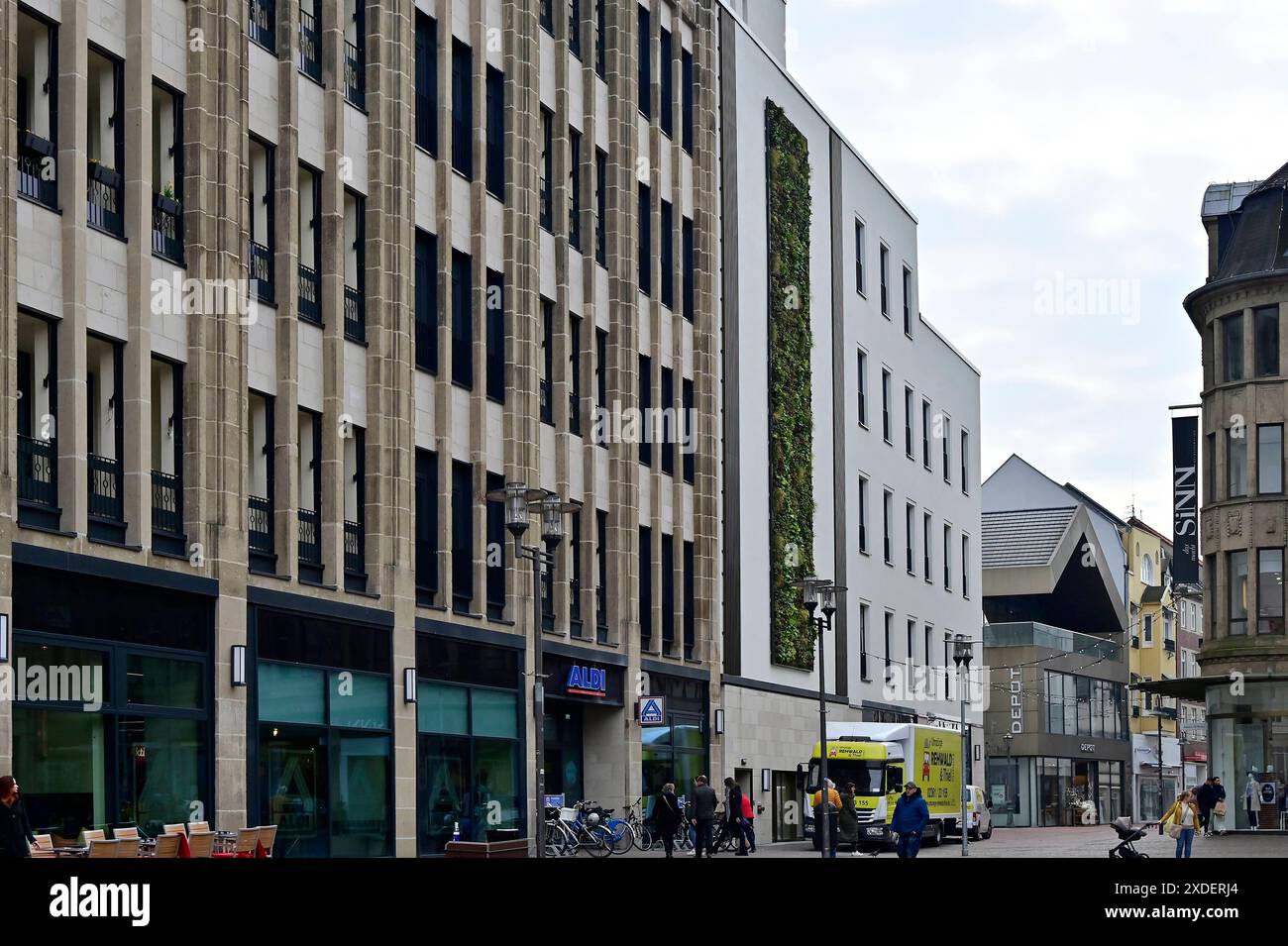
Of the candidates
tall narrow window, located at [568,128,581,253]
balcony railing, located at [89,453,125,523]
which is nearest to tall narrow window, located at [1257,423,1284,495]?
tall narrow window, located at [568,128,581,253]

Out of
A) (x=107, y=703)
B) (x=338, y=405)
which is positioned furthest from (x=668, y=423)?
(x=107, y=703)

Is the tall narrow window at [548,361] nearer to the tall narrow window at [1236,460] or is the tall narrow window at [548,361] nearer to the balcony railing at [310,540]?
the balcony railing at [310,540]

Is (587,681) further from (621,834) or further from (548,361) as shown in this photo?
(548,361)

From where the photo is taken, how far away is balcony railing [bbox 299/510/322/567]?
Result: 30672mm

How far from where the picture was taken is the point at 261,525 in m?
29.6

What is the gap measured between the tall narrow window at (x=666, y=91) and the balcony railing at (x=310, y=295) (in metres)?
18.3

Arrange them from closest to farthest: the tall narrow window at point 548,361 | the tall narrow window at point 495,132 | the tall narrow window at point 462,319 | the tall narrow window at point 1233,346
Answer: the tall narrow window at point 462,319 < the tall narrow window at point 495,132 < the tall narrow window at point 548,361 < the tall narrow window at point 1233,346

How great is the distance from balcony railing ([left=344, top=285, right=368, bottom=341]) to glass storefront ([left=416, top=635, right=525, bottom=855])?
5.77 metres

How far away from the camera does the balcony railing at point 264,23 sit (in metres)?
29.9

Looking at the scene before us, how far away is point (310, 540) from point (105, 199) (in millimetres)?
7431

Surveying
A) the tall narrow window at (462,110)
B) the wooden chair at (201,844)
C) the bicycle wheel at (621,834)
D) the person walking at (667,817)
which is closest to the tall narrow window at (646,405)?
the bicycle wheel at (621,834)

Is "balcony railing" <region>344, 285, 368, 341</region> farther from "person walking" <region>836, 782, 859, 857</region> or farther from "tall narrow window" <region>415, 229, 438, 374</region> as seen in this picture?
"person walking" <region>836, 782, 859, 857</region>
